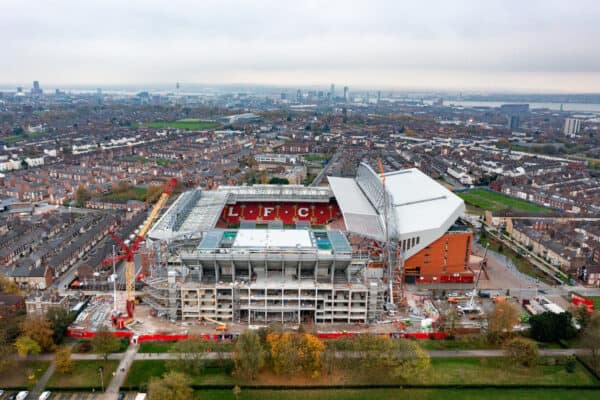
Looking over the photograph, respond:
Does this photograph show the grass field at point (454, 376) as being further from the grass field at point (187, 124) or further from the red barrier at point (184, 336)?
the grass field at point (187, 124)

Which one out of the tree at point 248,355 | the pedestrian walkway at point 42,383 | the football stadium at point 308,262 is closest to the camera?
the pedestrian walkway at point 42,383

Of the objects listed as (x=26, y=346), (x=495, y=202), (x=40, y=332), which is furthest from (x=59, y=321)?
(x=495, y=202)

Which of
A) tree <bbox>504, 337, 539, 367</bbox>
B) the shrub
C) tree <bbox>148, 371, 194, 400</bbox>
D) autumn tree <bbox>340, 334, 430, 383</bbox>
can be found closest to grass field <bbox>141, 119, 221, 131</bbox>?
autumn tree <bbox>340, 334, 430, 383</bbox>

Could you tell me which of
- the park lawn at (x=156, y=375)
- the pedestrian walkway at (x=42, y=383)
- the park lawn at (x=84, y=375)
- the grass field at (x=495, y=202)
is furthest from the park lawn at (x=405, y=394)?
the grass field at (x=495, y=202)

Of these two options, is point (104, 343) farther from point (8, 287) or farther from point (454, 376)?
point (454, 376)

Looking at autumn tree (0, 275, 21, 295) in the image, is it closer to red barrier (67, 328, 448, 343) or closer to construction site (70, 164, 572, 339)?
construction site (70, 164, 572, 339)
